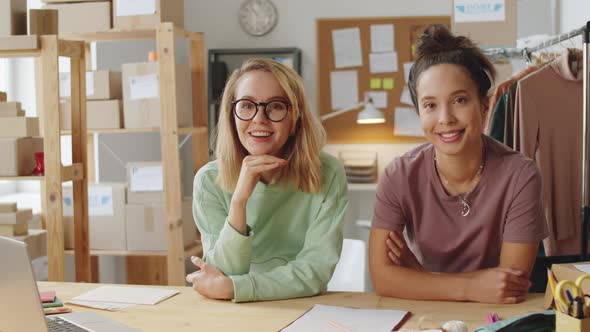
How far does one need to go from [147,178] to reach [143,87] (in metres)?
0.48

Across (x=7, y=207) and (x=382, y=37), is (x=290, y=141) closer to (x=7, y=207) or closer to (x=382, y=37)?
(x=7, y=207)

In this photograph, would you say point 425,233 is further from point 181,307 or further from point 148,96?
point 148,96

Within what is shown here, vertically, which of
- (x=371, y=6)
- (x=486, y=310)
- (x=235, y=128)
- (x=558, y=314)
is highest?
(x=371, y=6)

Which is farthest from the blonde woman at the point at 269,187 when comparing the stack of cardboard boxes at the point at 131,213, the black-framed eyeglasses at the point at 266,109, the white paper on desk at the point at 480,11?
the stack of cardboard boxes at the point at 131,213

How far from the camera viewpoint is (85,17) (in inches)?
143

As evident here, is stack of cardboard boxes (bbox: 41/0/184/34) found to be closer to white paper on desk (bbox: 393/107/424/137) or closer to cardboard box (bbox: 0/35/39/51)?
cardboard box (bbox: 0/35/39/51)

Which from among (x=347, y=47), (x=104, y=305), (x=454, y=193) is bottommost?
(x=104, y=305)

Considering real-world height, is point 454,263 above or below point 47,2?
below

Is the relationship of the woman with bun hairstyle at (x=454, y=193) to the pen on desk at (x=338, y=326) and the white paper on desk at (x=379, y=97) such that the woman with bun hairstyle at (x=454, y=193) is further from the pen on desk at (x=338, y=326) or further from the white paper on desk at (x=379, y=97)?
the white paper on desk at (x=379, y=97)

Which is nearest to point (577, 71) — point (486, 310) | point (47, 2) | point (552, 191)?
point (552, 191)

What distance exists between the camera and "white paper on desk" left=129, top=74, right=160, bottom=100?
365 cm

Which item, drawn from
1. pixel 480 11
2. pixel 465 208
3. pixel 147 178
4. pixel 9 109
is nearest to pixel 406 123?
pixel 147 178

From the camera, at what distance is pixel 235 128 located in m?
2.05

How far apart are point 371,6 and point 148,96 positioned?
1952 mm
